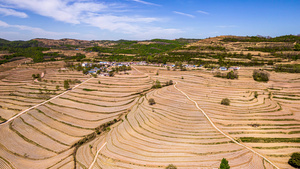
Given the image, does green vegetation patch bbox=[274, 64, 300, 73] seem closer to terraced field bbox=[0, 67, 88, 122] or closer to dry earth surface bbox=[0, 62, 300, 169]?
dry earth surface bbox=[0, 62, 300, 169]

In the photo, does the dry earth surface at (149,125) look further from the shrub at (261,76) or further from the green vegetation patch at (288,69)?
the green vegetation patch at (288,69)

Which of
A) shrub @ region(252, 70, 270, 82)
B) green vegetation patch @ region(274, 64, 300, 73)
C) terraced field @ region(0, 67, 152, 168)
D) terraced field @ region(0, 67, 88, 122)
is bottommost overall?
terraced field @ region(0, 67, 152, 168)

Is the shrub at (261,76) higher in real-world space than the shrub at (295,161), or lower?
higher

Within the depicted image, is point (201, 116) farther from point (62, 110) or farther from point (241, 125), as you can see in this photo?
point (62, 110)

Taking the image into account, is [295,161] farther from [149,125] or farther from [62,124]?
[62,124]

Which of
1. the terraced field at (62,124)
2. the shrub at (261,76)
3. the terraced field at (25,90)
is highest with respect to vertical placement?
the shrub at (261,76)

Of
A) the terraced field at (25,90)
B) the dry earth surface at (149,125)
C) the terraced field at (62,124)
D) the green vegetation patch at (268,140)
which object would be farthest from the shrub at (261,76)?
the terraced field at (25,90)

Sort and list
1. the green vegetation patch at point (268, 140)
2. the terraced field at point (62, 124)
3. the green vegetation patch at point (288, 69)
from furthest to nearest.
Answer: the green vegetation patch at point (288, 69)
the terraced field at point (62, 124)
the green vegetation patch at point (268, 140)

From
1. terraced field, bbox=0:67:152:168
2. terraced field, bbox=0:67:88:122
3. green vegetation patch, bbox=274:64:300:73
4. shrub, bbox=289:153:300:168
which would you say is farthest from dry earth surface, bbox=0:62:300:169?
→ green vegetation patch, bbox=274:64:300:73

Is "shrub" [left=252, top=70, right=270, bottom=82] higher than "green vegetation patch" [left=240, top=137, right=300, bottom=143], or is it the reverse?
"shrub" [left=252, top=70, right=270, bottom=82]
